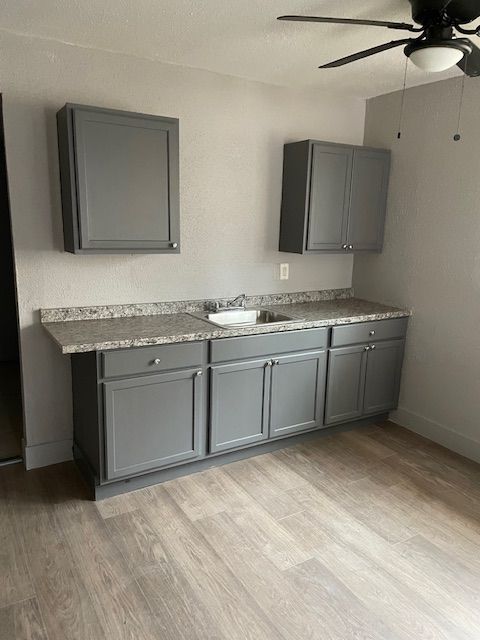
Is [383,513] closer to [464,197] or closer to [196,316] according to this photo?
[196,316]

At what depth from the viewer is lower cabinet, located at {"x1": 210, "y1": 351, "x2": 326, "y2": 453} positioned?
9.28 feet

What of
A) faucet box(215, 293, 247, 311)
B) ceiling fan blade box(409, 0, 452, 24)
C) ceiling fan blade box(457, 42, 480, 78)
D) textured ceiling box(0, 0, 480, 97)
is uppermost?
textured ceiling box(0, 0, 480, 97)

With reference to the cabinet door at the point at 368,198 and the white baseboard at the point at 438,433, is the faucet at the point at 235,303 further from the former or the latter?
the white baseboard at the point at 438,433

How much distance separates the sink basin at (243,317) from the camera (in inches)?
127

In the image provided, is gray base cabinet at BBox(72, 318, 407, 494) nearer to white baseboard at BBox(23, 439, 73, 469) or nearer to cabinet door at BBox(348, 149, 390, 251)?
white baseboard at BBox(23, 439, 73, 469)

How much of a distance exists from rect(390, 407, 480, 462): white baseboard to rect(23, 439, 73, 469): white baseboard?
7.79 ft

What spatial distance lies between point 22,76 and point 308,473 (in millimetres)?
2728

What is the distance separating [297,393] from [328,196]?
1364mm

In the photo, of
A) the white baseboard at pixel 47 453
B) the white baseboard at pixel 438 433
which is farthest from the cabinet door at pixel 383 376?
the white baseboard at pixel 47 453

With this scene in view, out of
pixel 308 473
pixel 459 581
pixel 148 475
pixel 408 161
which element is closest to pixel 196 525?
pixel 148 475

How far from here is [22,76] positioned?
253 centimetres

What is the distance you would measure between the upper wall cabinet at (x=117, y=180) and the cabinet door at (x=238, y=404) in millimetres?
838

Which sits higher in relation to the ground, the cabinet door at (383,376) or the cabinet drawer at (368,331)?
the cabinet drawer at (368,331)

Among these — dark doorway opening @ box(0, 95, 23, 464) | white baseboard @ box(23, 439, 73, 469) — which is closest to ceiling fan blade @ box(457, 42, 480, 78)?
white baseboard @ box(23, 439, 73, 469)
